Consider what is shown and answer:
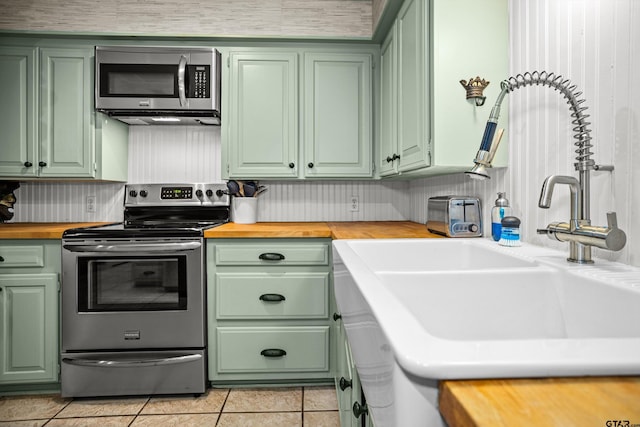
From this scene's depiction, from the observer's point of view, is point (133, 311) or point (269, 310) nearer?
point (133, 311)

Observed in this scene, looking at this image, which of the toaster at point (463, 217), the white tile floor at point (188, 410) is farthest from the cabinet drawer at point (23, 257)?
the toaster at point (463, 217)

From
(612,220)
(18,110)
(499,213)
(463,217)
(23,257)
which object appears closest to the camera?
(612,220)

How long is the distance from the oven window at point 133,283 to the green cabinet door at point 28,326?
0.81ft

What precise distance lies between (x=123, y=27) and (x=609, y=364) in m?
3.01

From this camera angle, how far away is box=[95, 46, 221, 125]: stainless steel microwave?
2.30 meters

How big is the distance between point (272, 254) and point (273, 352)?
57 centimetres

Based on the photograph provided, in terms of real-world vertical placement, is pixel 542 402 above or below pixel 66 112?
below

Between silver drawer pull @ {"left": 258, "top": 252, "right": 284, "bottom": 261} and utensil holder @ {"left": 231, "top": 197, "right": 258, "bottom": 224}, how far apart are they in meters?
0.48

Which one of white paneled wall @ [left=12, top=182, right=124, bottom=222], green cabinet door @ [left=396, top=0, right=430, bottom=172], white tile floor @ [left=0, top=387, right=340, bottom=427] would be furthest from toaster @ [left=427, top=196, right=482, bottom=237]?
white paneled wall @ [left=12, top=182, right=124, bottom=222]

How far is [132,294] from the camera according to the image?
2045 millimetres

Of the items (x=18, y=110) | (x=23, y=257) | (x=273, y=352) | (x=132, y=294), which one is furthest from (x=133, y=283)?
(x=18, y=110)

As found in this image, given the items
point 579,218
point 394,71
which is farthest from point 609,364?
point 394,71

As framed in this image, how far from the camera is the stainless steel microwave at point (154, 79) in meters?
2.30

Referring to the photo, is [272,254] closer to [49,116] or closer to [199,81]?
[199,81]
